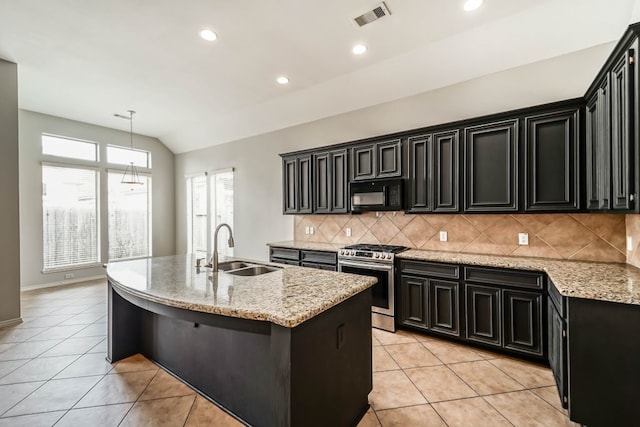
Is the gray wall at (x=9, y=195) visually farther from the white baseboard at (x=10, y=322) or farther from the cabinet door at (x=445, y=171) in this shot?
the cabinet door at (x=445, y=171)

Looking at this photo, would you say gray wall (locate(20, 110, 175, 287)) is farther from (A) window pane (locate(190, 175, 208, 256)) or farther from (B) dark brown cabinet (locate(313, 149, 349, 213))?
(B) dark brown cabinet (locate(313, 149, 349, 213))

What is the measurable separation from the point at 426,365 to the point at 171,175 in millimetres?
7172

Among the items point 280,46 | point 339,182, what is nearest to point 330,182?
point 339,182

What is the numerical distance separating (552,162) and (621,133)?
84 cm

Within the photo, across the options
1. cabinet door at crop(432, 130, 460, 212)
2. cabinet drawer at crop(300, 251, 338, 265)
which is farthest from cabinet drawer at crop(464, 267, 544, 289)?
cabinet drawer at crop(300, 251, 338, 265)

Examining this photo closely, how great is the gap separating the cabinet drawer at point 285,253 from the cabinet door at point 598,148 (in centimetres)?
326

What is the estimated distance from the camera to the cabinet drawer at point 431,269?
2.92m

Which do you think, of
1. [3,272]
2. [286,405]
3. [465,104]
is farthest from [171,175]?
[286,405]

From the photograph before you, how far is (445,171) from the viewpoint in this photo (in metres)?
3.22

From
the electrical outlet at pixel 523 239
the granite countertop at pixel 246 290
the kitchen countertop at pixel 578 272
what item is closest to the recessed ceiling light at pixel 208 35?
→ the granite countertop at pixel 246 290

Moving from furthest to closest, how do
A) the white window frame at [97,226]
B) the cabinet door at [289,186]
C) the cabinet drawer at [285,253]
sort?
the white window frame at [97,226] < the cabinet door at [289,186] < the cabinet drawer at [285,253]

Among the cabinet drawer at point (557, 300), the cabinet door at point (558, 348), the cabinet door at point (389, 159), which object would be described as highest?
the cabinet door at point (389, 159)

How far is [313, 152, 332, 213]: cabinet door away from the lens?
4191 millimetres

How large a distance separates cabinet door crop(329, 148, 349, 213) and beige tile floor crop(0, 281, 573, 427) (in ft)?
5.94
